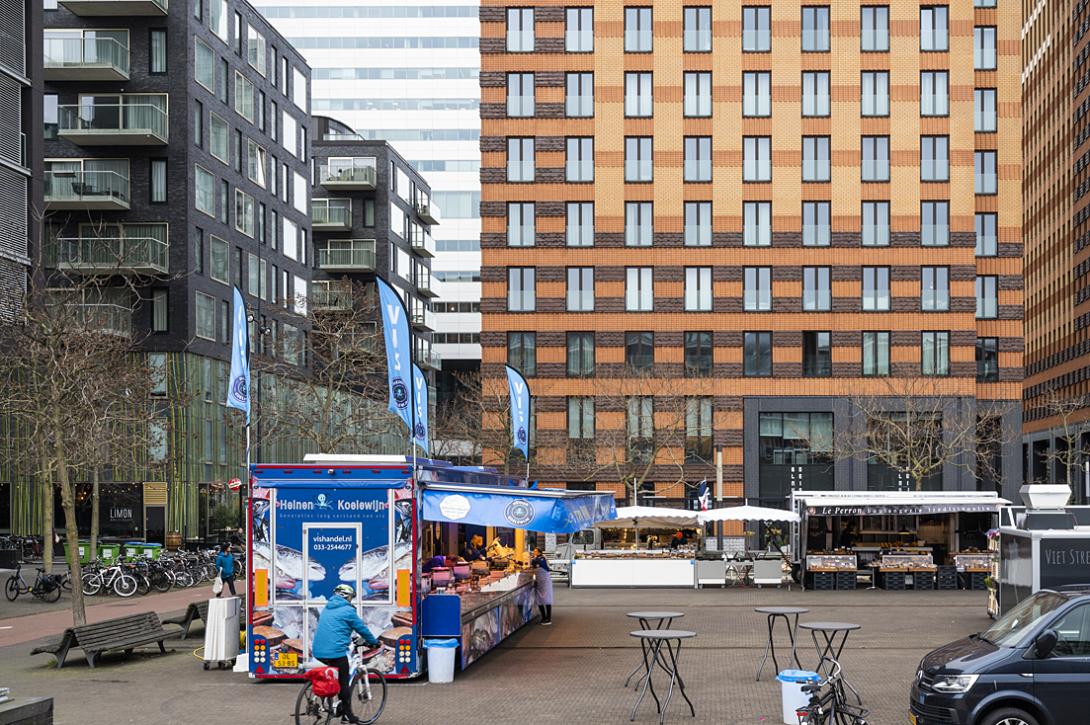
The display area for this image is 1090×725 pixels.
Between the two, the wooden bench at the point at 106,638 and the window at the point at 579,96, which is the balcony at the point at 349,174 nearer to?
the window at the point at 579,96

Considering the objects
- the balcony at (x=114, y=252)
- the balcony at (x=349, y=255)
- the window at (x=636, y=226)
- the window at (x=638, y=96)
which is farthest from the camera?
the balcony at (x=349, y=255)

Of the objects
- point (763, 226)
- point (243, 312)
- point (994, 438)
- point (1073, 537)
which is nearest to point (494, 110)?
point (763, 226)

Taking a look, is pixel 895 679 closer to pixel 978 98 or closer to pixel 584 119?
pixel 584 119

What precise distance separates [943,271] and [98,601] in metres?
45.6

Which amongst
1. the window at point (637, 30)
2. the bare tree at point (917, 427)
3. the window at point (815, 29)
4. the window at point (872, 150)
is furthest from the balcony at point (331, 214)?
the bare tree at point (917, 427)

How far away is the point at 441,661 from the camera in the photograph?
19375 mm

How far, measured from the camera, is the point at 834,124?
218 ft

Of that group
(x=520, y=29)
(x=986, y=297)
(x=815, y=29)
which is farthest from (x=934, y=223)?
(x=520, y=29)

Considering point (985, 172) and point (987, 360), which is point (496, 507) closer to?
point (985, 172)

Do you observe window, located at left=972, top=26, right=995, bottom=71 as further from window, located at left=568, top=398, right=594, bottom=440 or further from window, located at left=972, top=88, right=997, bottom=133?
window, located at left=568, top=398, right=594, bottom=440

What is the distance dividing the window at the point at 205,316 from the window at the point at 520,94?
18.1 m

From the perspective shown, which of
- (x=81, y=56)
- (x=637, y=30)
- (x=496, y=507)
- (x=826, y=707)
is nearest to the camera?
(x=826, y=707)

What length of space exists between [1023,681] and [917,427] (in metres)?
51.0

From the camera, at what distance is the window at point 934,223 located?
218 ft
